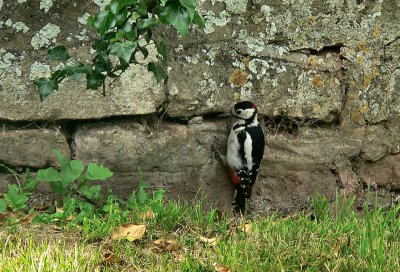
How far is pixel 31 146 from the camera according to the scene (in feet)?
15.0

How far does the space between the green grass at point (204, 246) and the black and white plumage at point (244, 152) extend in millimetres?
638

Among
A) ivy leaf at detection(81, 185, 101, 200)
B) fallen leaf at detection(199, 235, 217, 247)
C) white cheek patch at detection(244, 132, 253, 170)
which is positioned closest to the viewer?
fallen leaf at detection(199, 235, 217, 247)

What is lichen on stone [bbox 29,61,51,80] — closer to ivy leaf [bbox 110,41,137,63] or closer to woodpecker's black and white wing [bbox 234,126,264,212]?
ivy leaf [bbox 110,41,137,63]

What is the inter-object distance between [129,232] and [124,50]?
0.87m

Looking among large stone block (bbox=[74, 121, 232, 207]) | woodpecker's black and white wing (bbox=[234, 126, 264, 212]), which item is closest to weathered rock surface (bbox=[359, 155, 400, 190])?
woodpecker's black and white wing (bbox=[234, 126, 264, 212])

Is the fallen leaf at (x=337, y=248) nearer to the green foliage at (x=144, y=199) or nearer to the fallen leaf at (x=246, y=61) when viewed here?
the green foliage at (x=144, y=199)

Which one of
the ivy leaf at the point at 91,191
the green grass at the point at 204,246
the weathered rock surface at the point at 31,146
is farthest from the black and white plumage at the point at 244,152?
the weathered rock surface at the point at 31,146

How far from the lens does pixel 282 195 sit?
5.05 meters

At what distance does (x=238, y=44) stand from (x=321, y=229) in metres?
1.30

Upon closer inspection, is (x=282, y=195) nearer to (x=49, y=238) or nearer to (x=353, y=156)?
(x=353, y=156)

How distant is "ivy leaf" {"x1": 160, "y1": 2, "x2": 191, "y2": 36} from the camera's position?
132 inches

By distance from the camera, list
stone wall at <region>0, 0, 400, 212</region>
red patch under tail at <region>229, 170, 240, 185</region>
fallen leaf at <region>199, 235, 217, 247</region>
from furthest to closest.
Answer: red patch under tail at <region>229, 170, 240, 185</region> < stone wall at <region>0, 0, 400, 212</region> < fallen leaf at <region>199, 235, 217, 247</region>

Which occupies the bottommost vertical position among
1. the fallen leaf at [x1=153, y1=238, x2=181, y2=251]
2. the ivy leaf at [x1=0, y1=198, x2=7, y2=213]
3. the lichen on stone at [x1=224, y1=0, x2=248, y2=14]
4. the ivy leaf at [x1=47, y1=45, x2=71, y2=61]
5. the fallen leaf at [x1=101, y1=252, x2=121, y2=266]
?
the fallen leaf at [x1=101, y1=252, x2=121, y2=266]

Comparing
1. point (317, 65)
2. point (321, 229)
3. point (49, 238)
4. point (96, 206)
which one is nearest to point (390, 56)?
point (317, 65)
